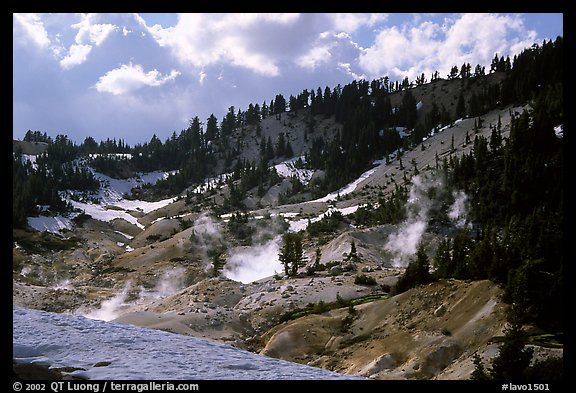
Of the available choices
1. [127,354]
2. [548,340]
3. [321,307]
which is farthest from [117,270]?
[127,354]

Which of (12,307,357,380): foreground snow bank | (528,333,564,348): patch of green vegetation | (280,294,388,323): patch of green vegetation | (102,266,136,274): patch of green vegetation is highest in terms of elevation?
(102,266,136,274): patch of green vegetation

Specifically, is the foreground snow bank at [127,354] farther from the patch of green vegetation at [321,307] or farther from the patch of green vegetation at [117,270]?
the patch of green vegetation at [117,270]

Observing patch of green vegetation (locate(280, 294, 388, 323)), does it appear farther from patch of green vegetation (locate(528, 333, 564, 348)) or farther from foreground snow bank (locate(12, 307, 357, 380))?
foreground snow bank (locate(12, 307, 357, 380))

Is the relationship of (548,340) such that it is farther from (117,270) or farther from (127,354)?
(117,270)

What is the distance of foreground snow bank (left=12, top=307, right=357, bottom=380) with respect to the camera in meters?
6.62

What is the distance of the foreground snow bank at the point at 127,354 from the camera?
261 inches

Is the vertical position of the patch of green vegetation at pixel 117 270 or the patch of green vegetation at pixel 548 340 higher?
the patch of green vegetation at pixel 117 270

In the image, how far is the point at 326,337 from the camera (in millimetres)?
21641

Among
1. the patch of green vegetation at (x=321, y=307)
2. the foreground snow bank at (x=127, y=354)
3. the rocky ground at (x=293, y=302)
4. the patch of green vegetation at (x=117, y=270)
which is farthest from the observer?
the patch of green vegetation at (x=117, y=270)

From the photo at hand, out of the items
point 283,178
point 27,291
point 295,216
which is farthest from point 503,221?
point 283,178

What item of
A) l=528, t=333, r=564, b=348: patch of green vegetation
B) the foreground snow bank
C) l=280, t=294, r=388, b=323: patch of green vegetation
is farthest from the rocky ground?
the foreground snow bank

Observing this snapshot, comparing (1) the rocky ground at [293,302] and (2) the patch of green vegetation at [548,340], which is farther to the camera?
(1) the rocky ground at [293,302]

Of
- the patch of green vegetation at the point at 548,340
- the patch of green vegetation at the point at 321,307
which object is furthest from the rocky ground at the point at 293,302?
the patch of green vegetation at the point at 548,340

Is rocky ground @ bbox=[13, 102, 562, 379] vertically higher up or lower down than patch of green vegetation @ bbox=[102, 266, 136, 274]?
lower down
